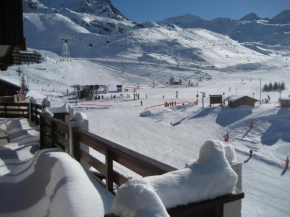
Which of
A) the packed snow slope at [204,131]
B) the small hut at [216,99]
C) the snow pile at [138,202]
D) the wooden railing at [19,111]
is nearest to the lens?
the snow pile at [138,202]

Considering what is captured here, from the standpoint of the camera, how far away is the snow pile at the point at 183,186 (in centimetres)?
147

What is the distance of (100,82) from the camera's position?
53.8 metres

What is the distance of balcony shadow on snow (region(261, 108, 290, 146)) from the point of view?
20.9 meters

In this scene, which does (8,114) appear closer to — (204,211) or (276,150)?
(204,211)

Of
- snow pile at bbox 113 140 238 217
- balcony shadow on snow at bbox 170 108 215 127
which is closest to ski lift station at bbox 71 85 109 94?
balcony shadow on snow at bbox 170 108 215 127

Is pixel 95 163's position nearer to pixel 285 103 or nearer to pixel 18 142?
pixel 18 142

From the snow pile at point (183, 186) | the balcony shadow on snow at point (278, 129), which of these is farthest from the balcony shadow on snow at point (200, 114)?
the snow pile at point (183, 186)

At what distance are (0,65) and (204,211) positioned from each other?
9511 mm

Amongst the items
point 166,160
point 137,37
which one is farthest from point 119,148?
point 137,37

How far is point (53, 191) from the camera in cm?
296

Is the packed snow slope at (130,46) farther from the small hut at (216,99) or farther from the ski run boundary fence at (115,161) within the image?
the ski run boundary fence at (115,161)

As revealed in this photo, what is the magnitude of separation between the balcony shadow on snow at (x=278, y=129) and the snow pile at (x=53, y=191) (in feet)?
64.4

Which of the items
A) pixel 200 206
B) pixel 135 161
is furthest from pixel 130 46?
pixel 200 206

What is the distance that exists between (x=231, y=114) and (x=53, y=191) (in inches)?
1026
